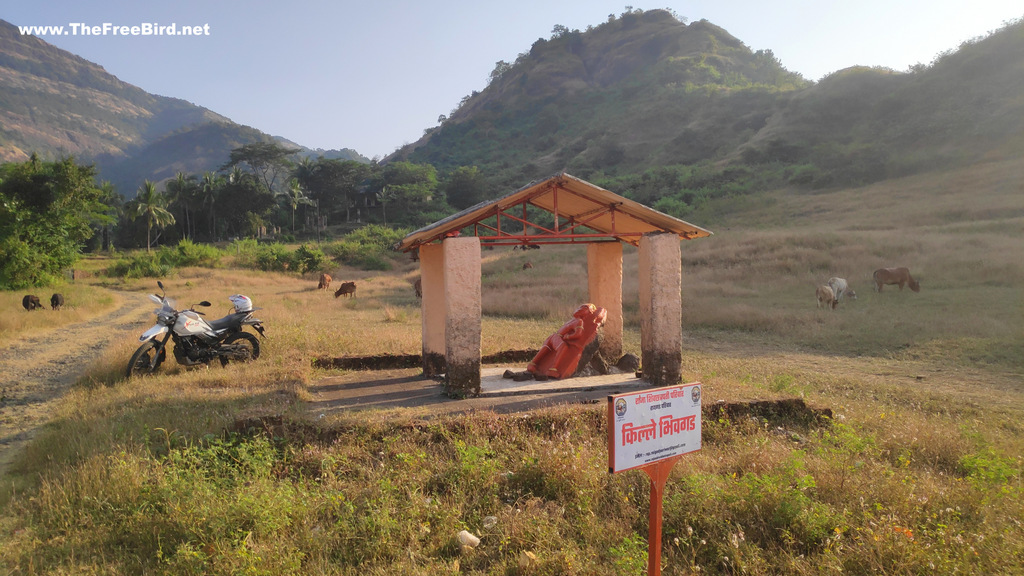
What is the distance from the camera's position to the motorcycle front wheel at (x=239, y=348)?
859 centimetres

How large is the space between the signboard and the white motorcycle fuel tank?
7.13 metres

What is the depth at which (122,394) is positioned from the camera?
22.9 feet

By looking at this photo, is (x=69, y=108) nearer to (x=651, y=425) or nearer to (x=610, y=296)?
(x=610, y=296)

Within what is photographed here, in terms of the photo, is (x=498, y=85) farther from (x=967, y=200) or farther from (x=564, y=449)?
(x=564, y=449)

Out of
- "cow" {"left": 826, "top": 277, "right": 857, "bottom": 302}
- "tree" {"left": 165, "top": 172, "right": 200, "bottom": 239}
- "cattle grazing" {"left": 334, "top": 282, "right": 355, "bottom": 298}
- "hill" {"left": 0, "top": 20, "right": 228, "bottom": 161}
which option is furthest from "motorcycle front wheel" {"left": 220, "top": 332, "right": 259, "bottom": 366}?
"hill" {"left": 0, "top": 20, "right": 228, "bottom": 161}

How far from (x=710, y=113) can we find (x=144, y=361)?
78.0 metres

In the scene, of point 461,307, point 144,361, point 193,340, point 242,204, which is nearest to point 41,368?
point 144,361

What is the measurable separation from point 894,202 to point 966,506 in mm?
33041

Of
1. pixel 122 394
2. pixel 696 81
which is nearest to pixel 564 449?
pixel 122 394

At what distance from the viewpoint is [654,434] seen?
3.18 metres

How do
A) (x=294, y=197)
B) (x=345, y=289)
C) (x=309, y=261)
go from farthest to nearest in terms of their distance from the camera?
(x=294, y=197) → (x=309, y=261) → (x=345, y=289)

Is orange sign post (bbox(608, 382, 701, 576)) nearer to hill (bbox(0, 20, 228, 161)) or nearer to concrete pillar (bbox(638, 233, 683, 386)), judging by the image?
concrete pillar (bbox(638, 233, 683, 386))

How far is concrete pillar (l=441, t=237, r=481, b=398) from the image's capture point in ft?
22.5

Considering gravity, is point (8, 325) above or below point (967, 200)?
below
